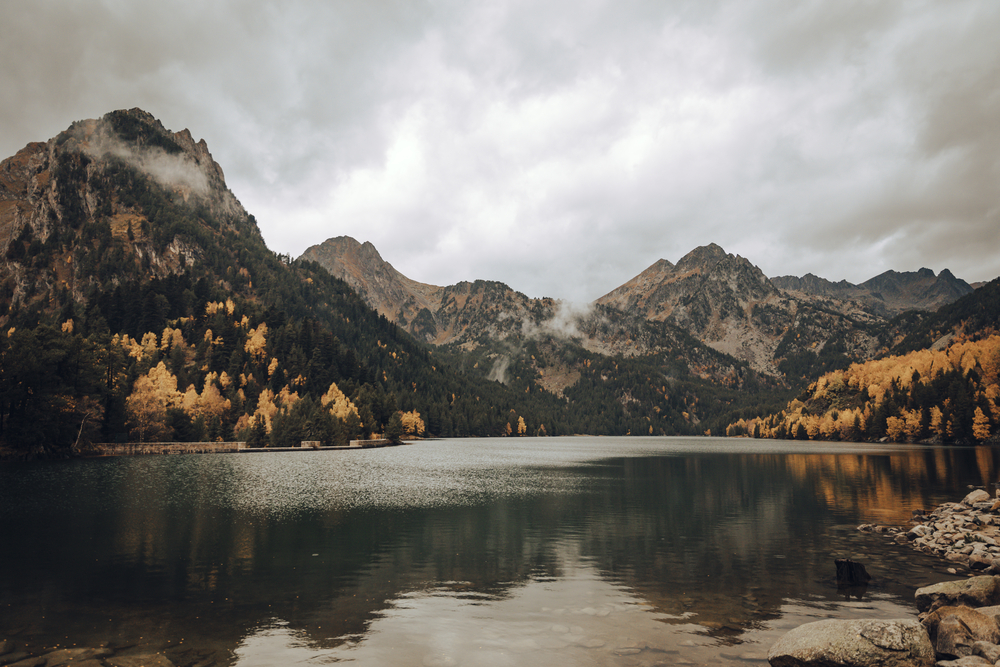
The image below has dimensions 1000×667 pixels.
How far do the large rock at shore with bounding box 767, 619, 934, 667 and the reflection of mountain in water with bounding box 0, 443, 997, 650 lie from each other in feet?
11.1

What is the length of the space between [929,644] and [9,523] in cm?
5965

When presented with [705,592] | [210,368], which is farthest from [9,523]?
[210,368]

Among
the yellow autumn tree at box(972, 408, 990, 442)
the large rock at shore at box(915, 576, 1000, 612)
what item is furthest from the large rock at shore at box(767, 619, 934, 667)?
the yellow autumn tree at box(972, 408, 990, 442)

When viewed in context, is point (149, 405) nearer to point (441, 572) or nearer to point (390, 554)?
point (390, 554)

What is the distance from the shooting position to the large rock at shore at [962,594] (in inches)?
896

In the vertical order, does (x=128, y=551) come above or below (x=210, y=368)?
below

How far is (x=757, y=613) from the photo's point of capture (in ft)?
77.8

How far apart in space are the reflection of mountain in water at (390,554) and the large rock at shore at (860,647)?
3374 millimetres

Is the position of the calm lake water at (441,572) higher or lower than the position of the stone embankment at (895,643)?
lower

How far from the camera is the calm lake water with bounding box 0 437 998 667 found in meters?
20.3

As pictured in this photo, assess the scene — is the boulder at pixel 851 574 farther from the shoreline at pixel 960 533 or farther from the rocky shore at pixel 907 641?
the shoreline at pixel 960 533

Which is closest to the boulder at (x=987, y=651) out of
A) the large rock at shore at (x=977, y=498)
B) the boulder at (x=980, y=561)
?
the boulder at (x=980, y=561)

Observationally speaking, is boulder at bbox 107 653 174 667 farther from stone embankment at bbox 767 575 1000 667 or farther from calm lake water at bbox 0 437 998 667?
stone embankment at bbox 767 575 1000 667

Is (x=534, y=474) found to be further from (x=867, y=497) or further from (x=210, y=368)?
(x=210, y=368)
